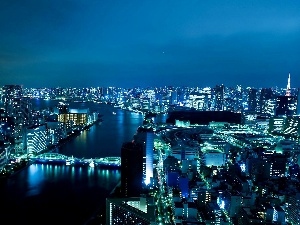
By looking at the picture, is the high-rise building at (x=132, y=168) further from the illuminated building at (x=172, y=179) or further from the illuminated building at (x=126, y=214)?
the illuminated building at (x=126, y=214)

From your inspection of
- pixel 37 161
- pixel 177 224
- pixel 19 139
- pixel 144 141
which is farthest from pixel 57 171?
pixel 177 224

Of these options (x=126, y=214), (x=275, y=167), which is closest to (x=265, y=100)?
(x=275, y=167)

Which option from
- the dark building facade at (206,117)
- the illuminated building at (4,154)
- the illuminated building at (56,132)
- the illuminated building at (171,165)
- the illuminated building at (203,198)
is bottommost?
the illuminated building at (203,198)

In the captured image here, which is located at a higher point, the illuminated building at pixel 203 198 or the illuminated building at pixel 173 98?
the illuminated building at pixel 173 98

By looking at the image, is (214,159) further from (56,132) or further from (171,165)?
(56,132)

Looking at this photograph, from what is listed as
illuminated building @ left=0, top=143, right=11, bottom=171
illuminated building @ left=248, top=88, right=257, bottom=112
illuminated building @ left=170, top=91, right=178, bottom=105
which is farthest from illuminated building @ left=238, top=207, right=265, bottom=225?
illuminated building @ left=170, top=91, right=178, bottom=105

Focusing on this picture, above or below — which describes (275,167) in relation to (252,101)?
below

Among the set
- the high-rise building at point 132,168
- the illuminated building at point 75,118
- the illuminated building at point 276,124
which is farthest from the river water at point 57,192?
the illuminated building at point 276,124

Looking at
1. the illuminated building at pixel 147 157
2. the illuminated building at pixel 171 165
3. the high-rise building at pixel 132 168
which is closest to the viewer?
the high-rise building at pixel 132 168
